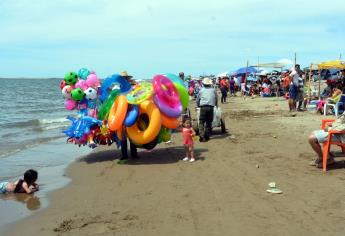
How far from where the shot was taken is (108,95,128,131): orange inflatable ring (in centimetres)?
926

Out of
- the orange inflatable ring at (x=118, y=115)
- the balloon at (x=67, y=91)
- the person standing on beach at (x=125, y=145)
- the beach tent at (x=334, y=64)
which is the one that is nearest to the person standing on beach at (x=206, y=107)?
the person standing on beach at (x=125, y=145)

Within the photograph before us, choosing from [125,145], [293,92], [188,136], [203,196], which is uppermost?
[293,92]

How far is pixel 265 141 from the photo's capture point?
11320 millimetres

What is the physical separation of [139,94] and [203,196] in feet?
11.1

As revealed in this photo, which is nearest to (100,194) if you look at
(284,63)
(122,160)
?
(122,160)

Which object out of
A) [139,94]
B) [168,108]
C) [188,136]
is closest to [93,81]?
[139,94]

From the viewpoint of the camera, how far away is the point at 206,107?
39.2 ft

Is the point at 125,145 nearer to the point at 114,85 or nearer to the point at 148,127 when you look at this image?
the point at 148,127

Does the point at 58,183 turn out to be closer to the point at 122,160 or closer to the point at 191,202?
the point at 122,160

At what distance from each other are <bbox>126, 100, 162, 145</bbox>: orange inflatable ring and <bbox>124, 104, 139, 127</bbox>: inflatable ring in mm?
119

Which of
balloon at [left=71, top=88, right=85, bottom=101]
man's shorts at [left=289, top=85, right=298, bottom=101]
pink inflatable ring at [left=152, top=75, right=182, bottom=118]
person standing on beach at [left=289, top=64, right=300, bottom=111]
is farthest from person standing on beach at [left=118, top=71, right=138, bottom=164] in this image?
man's shorts at [left=289, top=85, right=298, bottom=101]

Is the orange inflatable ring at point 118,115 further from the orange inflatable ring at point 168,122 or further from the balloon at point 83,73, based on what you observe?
the balloon at point 83,73

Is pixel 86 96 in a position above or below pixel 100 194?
above

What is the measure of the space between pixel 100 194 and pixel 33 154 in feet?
20.3
